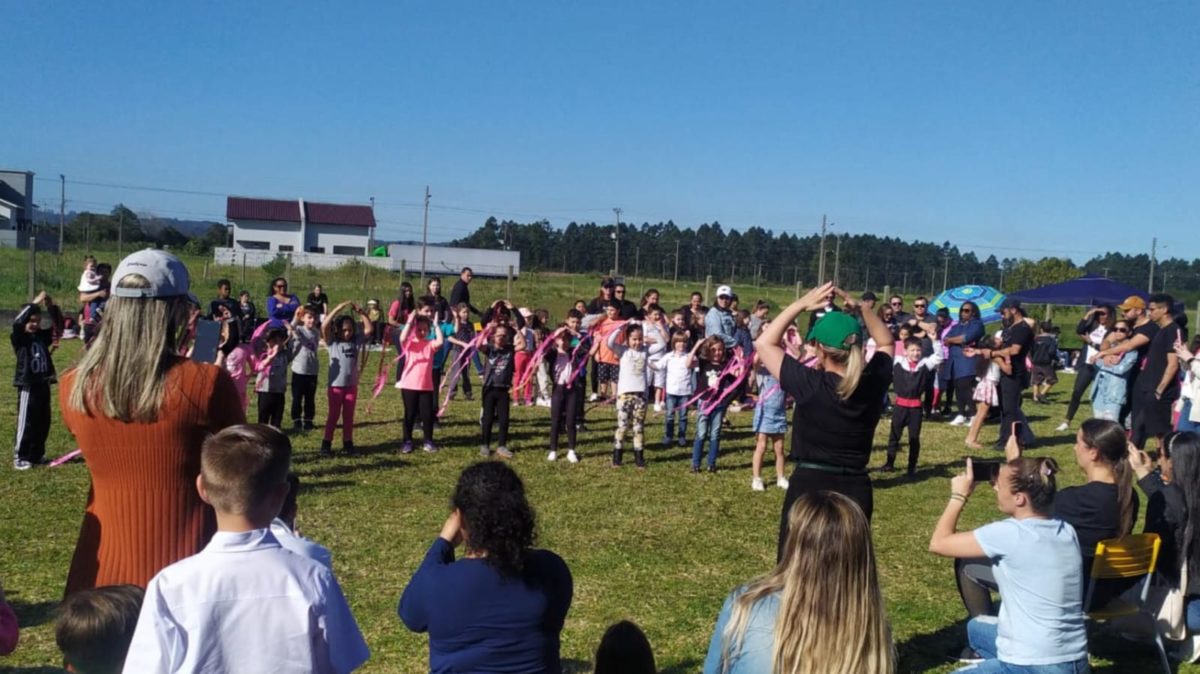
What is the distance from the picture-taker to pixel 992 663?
14.6ft

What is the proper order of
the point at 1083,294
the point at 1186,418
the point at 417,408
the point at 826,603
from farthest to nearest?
1. the point at 1083,294
2. the point at 417,408
3. the point at 1186,418
4. the point at 826,603

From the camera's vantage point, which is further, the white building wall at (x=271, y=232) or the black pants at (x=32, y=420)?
the white building wall at (x=271, y=232)

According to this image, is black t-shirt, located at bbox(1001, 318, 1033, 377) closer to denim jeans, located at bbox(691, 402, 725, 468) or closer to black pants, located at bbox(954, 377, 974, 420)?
black pants, located at bbox(954, 377, 974, 420)

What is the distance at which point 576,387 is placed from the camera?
11.2 m

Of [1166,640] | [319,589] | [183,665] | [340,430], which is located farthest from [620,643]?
[340,430]

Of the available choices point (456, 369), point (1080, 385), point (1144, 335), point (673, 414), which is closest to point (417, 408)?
point (456, 369)

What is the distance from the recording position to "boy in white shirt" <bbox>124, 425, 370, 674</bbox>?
→ 2236 mm

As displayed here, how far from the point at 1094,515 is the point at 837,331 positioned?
1.87 metres

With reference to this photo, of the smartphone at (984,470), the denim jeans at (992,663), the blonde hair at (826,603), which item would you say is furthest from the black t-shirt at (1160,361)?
the blonde hair at (826,603)

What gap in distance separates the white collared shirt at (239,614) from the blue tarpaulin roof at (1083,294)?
82.6 ft

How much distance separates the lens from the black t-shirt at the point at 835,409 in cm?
477

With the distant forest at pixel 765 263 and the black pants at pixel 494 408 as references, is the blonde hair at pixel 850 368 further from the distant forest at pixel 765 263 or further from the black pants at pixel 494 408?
the distant forest at pixel 765 263

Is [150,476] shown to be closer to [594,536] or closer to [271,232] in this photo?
[594,536]

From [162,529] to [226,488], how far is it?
1.85 ft
